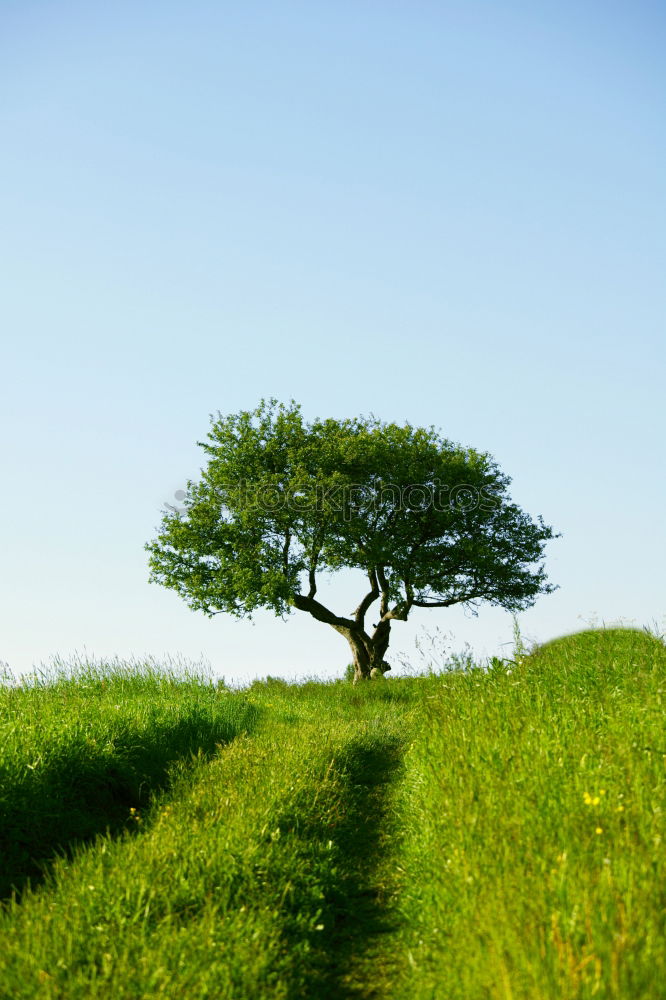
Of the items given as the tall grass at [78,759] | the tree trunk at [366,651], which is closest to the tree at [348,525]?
the tree trunk at [366,651]

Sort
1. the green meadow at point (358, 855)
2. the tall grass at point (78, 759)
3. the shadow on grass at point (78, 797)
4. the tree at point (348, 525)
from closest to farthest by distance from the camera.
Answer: the green meadow at point (358, 855) → the shadow on grass at point (78, 797) → the tall grass at point (78, 759) → the tree at point (348, 525)

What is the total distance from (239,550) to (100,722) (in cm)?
1752

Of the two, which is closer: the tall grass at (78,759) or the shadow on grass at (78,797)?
the shadow on grass at (78,797)

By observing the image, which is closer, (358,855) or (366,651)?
(358,855)

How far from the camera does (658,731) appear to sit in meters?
7.14

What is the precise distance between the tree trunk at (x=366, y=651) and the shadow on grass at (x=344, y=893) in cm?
1999

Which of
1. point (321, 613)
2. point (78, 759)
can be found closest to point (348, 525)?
point (321, 613)

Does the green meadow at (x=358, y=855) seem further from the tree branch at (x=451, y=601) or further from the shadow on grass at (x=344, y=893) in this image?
the tree branch at (x=451, y=601)

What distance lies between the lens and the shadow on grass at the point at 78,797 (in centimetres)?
741

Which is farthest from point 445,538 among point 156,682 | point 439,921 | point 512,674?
point 439,921

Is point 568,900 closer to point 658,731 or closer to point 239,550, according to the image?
point 658,731

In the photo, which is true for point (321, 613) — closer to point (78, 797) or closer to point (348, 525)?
point (348, 525)

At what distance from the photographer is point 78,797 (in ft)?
28.7

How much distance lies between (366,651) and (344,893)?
2404 cm
